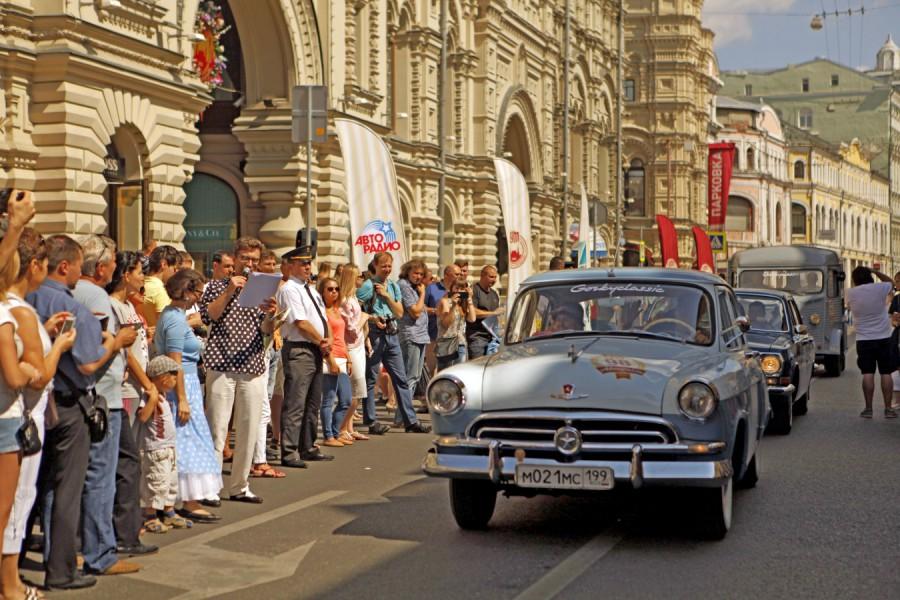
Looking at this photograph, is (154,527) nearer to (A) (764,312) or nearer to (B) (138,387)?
(B) (138,387)

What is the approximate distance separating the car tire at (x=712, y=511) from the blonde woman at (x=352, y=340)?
672 centimetres

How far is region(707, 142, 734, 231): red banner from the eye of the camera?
79000 mm

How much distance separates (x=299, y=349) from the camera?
12.6 m

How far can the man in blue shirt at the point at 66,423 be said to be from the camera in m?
7.46

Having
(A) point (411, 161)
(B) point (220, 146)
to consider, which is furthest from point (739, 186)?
(B) point (220, 146)

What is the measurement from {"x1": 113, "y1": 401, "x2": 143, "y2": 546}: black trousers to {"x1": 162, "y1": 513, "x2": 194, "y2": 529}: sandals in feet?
3.08

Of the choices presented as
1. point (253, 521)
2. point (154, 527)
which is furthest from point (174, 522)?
point (253, 521)

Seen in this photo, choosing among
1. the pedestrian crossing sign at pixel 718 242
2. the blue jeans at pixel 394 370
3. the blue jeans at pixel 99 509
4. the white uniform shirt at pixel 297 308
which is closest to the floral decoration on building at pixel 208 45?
the blue jeans at pixel 394 370

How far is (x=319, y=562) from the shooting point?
8.20 m

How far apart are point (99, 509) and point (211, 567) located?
2.47ft

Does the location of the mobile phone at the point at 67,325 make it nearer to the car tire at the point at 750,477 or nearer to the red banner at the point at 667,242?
the car tire at the point at 750,477

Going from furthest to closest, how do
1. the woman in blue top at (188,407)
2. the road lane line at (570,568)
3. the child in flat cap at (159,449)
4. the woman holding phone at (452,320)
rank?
→ the woman holding phone at (452,320) < the woman in blue top at (188,407) < the child in flat cap at (159,449) < the road lane line at (570,568)

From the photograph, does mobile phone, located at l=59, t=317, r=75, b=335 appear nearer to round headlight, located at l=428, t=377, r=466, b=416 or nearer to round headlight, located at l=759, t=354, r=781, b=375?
round headlight, located at l=428, t=377, r=466, b=416

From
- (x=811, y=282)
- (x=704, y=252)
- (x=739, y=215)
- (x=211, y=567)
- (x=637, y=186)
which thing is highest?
(x=637, y=186)
